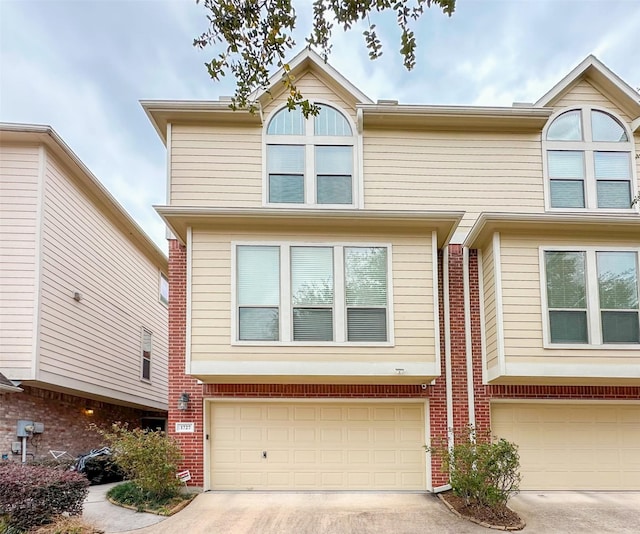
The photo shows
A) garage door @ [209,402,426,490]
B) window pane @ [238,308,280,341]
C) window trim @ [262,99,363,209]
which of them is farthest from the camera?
window trim @ [262,99,363,209]

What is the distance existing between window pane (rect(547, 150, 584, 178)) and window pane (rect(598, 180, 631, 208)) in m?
0.50

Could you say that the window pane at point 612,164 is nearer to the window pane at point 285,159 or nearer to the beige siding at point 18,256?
the window pane at point 285,159

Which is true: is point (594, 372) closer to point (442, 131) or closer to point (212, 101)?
point (442, 131)

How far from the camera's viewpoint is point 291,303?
980 centimetres

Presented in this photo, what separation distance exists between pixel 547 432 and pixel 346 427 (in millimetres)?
3795

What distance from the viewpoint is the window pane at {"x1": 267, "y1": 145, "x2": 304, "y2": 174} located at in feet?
36.5

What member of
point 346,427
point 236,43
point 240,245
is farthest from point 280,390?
point 236,43

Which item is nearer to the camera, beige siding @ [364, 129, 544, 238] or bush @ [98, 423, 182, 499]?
bush @ [98, 423, 182, 499]

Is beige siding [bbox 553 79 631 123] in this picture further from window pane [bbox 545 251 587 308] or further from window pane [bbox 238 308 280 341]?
window pane [bbox 238 308 280 341]

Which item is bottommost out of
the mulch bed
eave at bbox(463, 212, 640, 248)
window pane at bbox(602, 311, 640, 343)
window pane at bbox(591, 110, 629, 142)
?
the mulch bed

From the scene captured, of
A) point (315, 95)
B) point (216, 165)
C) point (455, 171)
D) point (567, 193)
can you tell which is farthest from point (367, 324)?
point (567, 193)

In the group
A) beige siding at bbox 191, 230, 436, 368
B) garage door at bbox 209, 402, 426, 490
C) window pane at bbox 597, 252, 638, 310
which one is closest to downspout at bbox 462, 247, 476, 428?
garage door at bbox 209, 402, 426, 490

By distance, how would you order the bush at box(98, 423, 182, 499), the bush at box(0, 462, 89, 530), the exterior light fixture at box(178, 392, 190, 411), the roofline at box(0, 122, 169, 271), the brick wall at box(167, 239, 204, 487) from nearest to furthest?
the bush at box(0, 462, 89, 530) → the bush at box(98, 423, 182, 499) → the brick wall at box(167, 239, 204, 487) → the exterior light fixture at box(178, 392, 190, 411) → the roofline at box(0, 122, 169, 271)

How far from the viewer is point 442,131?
11.5 m
